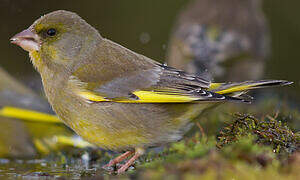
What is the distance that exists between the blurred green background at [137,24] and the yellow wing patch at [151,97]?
4684mm

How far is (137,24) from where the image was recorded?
9625 millimetres

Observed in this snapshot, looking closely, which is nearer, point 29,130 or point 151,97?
point 151,97

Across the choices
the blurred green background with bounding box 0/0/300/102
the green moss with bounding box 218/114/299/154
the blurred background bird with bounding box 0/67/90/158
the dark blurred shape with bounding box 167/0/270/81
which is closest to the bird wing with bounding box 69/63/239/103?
the green moss with bounding box 218/114/299/154

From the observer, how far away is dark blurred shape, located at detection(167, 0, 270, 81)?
7012mm

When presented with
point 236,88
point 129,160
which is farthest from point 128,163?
point 236,88

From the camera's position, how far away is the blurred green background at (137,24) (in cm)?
851

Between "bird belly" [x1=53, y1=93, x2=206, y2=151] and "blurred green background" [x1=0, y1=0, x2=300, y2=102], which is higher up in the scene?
"blurred green background" [x1=0, y1=0, x2=300, y2=102]

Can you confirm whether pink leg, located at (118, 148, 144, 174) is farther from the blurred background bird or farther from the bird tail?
the blurred background bird

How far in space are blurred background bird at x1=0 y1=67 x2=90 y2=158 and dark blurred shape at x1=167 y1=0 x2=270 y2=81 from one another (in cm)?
267

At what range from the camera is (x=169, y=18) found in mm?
10227

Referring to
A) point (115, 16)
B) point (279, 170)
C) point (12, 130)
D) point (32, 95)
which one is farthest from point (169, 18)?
point (279, 170)

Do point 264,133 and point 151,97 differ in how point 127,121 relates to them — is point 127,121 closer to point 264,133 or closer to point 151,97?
point 151,97

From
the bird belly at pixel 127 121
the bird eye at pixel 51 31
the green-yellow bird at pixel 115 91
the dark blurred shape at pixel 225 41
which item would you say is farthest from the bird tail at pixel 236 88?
the dark blurred shape at pixel 225 41

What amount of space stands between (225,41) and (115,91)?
4168mm
